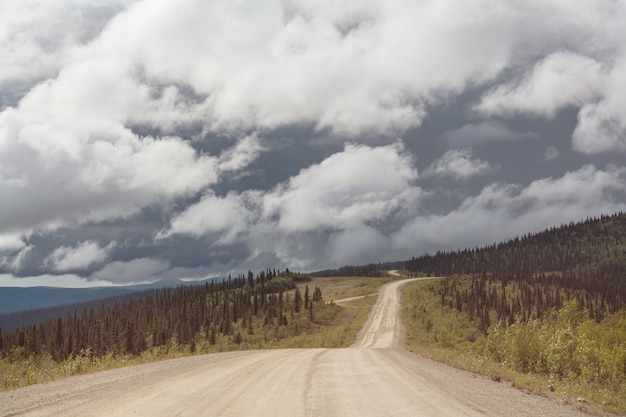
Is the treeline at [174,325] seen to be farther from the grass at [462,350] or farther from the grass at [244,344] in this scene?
the grass at [462,350]

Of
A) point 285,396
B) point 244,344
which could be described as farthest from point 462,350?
point 285,396

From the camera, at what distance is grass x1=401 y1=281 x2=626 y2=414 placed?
14.2 meters

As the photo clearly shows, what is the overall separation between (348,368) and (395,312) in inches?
2792

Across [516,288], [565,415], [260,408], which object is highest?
[260,408]

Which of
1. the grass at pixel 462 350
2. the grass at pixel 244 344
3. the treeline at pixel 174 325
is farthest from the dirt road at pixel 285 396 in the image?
the treeline at pixel 174 325

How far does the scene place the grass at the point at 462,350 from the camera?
558 inches

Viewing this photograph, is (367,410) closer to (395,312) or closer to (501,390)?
(501,390)

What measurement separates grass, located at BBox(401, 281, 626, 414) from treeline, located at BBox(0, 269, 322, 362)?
753 inches

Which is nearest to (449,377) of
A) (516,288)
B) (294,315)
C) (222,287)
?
(294,315)

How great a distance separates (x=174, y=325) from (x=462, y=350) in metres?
62.0

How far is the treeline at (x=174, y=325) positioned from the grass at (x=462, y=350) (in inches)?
753

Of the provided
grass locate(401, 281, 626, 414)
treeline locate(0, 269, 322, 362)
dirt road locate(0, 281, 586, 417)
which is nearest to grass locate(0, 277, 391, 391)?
treeline locate(0, 269, 322, 362)

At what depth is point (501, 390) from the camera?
15.3m

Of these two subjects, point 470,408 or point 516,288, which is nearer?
point 470,408
